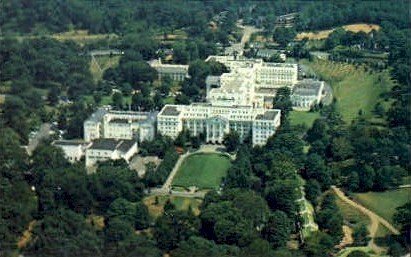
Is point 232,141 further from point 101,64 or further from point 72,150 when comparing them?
point 101,64

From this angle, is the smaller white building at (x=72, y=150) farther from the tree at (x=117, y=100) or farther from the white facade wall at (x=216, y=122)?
the tree at (x=117, y=100)

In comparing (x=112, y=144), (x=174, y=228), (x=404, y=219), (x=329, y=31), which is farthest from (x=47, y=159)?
(x=329, y=31)

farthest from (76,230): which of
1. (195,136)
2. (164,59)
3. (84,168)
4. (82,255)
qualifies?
(164,59)

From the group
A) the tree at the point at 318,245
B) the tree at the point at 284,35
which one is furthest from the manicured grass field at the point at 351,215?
the tree at the point at 284,35

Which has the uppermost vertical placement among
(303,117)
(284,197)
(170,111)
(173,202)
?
(170,111)

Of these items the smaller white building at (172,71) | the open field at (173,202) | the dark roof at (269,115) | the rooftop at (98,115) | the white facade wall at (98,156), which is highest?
the dark roof at (269,115)
